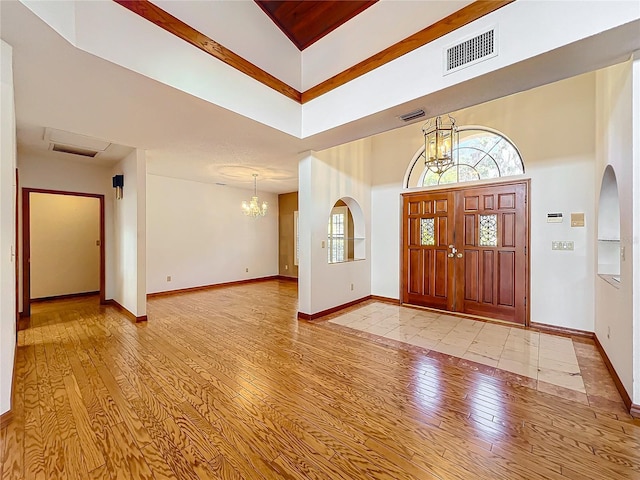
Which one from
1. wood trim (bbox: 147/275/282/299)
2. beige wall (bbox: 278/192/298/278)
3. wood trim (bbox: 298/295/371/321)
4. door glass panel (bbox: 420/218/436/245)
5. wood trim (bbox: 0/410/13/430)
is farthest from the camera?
beige wall (bbox: 278/192/298/278)

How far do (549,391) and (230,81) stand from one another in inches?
165

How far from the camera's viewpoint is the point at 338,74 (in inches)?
125

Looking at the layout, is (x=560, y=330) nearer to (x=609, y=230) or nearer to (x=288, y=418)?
(x=609, y=230)

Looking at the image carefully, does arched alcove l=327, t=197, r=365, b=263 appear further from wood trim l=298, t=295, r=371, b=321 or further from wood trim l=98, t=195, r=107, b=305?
wood trim l=98, t=195, r=107, b=305

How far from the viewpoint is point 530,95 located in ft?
12.7

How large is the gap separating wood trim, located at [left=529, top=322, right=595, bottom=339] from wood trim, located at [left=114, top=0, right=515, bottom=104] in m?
3.89

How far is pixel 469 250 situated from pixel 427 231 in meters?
0.77

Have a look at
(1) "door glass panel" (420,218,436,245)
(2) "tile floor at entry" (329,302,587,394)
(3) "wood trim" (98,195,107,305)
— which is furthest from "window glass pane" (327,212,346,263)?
(3) "wood trim" (98,195,107,305)

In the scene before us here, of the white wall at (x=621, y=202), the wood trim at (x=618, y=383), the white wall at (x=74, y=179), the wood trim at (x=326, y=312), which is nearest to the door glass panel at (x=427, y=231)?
the wood trim at (x=326, y=312)

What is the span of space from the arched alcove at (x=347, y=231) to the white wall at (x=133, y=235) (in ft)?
10.6

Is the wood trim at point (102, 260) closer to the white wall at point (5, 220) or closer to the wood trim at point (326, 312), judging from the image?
the white wall at point (5, 220)

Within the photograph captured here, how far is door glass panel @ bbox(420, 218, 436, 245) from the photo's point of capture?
4.87 metres

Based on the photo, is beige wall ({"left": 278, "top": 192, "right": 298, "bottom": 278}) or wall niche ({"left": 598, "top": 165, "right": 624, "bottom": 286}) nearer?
wall niche ({"left": 598, "top": 165, "right": 624, "bottom": 286})

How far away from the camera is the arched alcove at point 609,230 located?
2967 mm
